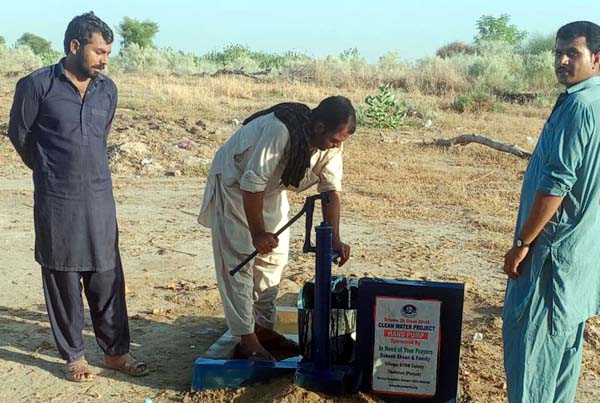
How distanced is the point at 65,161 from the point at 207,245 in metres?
3.32

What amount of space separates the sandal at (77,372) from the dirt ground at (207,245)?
4 centimetres

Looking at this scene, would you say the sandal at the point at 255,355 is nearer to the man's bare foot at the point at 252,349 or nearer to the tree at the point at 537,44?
the man's bare foot at the point at 252,349

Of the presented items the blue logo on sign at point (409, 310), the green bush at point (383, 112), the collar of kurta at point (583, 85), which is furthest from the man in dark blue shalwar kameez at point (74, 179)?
the green bush at point (383, 112)

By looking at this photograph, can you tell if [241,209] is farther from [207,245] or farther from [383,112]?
[383,112]

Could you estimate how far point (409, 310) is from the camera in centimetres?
367

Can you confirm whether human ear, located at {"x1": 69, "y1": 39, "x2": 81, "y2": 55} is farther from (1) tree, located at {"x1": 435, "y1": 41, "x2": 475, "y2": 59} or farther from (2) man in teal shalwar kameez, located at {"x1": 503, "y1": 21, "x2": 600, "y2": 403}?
(1) tree, located at {"x1": 435, "y1": 41, "x2": 475, "y2": 59}

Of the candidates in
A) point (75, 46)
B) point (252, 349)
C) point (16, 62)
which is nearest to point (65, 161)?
point (75, 46)

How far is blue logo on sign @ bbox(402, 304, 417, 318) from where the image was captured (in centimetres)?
367

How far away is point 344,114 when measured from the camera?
12.0 feet

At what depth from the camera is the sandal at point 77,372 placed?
4242 mm

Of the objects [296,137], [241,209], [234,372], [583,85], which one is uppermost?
[583,85]

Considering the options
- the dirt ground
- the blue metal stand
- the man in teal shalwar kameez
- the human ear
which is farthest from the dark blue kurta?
the man in teal shalwar kameez

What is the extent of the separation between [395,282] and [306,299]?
0.67 m

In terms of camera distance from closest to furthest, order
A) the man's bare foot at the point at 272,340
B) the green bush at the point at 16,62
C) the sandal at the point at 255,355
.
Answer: the sandal at the point at 255,355 → the man's bare foot at the point at 272,340 → the green bush at the point at 16,62
